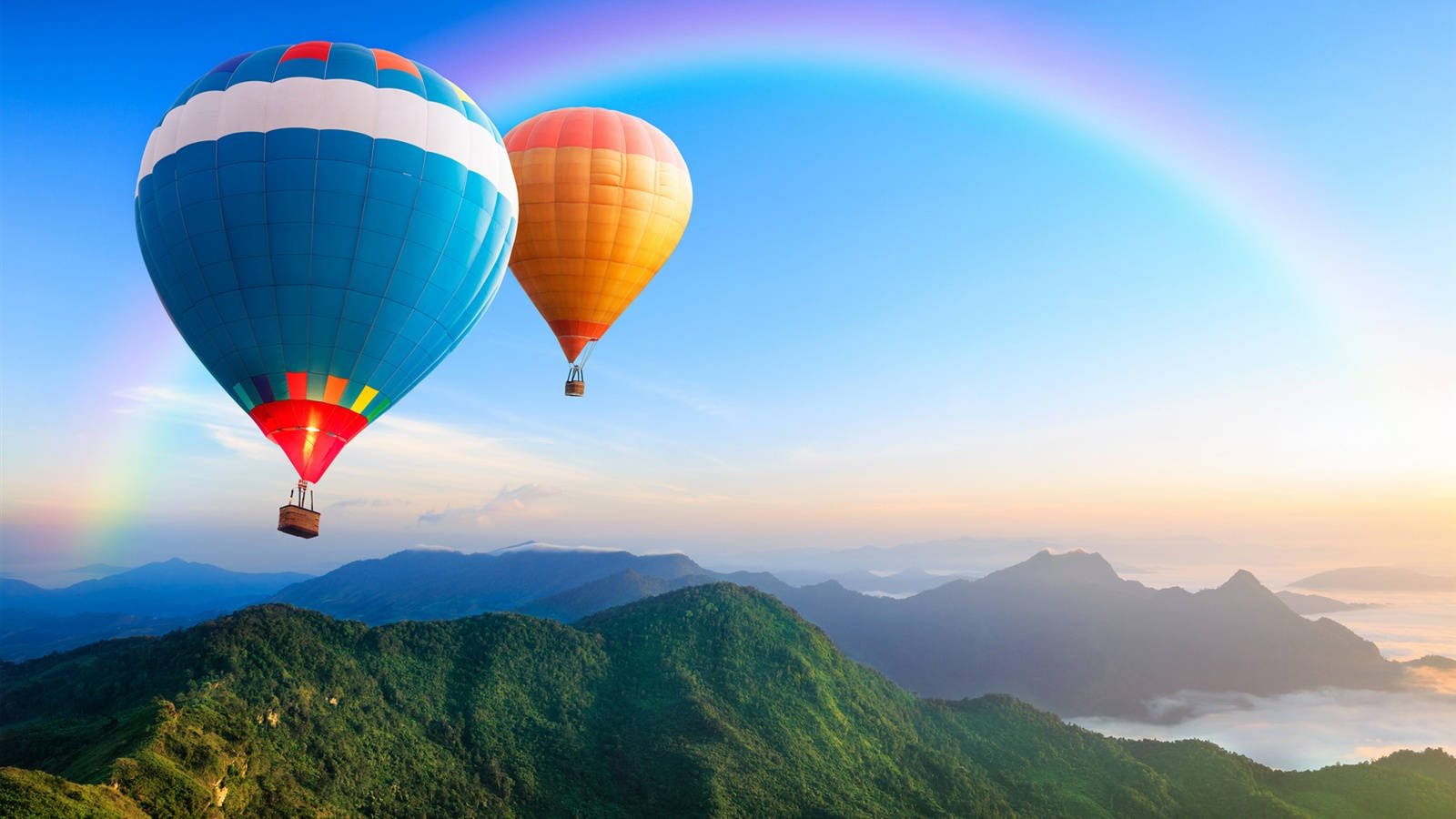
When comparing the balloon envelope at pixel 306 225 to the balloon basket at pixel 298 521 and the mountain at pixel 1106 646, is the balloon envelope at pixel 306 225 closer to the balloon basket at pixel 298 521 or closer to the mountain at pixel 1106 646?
the balloon basket at pixel 298 521

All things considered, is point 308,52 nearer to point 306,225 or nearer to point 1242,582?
point 306,225

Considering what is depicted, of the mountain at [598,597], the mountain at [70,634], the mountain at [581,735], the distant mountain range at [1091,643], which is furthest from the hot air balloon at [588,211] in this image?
the mountain at [70,634]

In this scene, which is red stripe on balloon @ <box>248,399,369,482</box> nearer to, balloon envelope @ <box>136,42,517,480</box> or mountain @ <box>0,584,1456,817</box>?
balloon envelope @ <box>136,42,517,480</box>

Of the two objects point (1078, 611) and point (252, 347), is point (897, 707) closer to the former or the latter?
point (252, 347)

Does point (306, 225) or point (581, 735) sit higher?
point (306, 225)

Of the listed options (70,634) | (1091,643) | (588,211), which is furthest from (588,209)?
(70,634)

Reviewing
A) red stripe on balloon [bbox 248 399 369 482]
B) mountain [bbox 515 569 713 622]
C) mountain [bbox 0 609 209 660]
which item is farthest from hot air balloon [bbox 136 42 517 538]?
mountain [bbox 0 609 209 660]

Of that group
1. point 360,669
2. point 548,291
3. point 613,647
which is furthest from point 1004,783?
point 548,291
